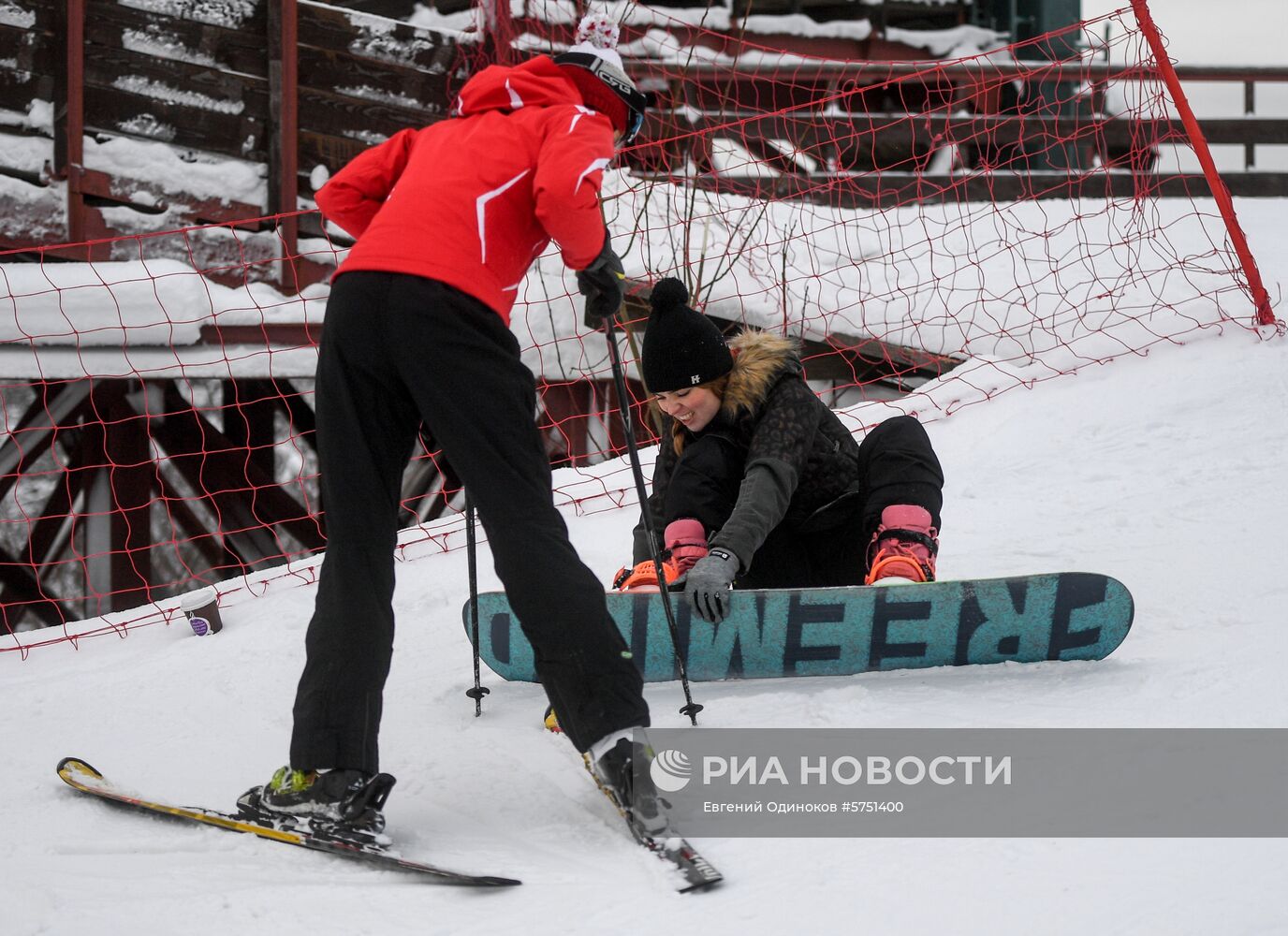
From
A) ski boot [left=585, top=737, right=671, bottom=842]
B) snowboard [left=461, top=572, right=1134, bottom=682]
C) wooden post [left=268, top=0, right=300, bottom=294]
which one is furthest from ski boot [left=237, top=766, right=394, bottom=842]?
wooden post [left=268, top=0, right=300, bottom=294]

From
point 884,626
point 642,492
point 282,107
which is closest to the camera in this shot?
point 642,492

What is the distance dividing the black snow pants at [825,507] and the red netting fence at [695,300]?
1555 mm

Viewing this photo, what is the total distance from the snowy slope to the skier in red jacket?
204 millimetres

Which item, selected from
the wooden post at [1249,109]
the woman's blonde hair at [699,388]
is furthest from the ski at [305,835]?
the wooden post at [1249,109]

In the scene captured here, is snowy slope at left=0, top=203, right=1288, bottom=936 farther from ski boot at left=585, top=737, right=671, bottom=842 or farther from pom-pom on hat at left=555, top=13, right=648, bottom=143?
pom-pom on hat at left=555, top=13, right=648, bottom=143

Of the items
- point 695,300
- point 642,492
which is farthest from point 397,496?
point 695,300

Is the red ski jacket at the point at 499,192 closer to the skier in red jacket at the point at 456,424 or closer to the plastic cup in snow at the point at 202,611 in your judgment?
the skier in red jacket at the point at 456,424

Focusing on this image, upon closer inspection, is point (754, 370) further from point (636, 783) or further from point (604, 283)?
point (636, 783)

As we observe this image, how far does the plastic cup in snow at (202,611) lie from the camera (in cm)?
363

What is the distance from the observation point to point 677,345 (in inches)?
111

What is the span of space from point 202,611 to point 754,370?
1.94 meters

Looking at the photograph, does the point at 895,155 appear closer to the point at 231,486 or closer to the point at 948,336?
the point at 948,336

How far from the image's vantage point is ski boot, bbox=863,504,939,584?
280cm

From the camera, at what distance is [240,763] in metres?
2.63
